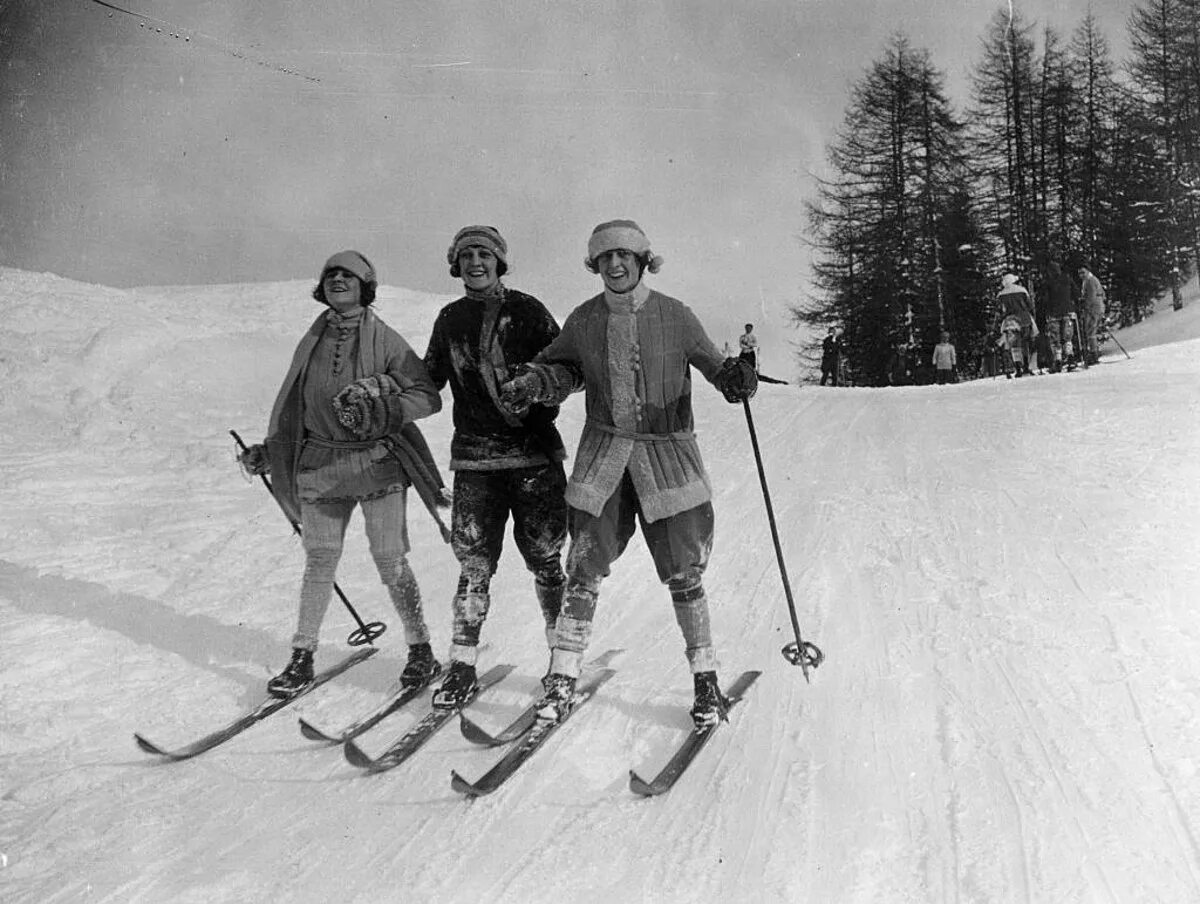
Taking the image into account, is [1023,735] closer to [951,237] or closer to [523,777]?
[523,777]

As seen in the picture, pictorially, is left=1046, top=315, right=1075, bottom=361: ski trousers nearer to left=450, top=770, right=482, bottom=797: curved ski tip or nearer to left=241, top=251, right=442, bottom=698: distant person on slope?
left=241, top=251, right=442, bottom=698: distant person on slope

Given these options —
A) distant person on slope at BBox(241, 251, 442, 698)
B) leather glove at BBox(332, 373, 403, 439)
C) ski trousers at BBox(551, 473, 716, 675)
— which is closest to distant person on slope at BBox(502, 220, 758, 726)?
ski trousers at BBox(551, 473, 716, 675)

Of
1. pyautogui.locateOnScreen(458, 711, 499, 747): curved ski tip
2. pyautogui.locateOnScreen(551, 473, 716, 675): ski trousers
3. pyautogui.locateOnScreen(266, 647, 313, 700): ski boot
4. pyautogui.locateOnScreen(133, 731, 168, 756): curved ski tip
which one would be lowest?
pyautogui.locateOnScreen(133, 731, 168, 756): curved ski tip

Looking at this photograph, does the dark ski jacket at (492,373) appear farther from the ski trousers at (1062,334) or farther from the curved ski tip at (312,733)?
the ski trousers at (1062,334)

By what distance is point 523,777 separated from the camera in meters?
3.22

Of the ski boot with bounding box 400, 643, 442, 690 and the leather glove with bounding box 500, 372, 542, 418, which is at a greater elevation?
the leather glove with bounding box 500, 372, 542, 418

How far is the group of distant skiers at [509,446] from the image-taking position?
11.7 feet

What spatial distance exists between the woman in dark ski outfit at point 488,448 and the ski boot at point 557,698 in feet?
1.20

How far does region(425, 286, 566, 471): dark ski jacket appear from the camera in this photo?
3969 millimetres

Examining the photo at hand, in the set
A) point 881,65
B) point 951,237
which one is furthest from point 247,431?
point 881,65

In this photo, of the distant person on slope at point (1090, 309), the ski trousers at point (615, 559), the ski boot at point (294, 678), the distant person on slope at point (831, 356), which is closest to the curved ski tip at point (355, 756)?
the ski trousers at point (615, 559)

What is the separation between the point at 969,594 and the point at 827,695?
1475 mm

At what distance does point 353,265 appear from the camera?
14.1 ft

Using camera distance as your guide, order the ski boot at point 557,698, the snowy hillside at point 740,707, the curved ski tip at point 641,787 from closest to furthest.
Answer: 1. the snowy hillside at point 740,707
2. the curved ski tip at point 641,787
3. the ski boot at point 557,698
